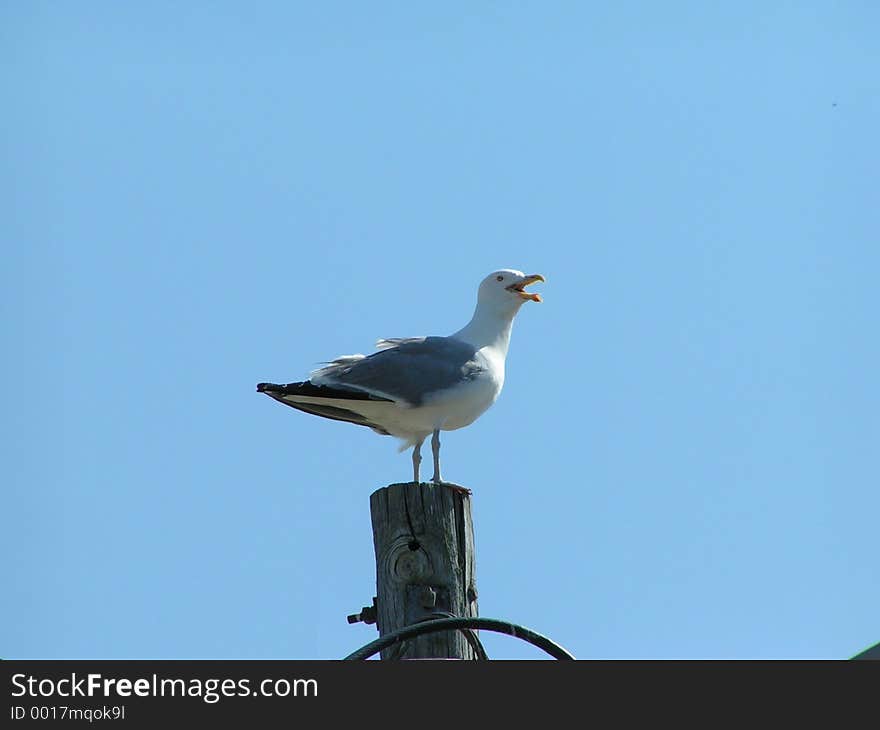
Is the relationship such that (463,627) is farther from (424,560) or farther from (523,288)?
(523,288)

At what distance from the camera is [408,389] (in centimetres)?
1212

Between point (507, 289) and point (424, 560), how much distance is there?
4.83 meters

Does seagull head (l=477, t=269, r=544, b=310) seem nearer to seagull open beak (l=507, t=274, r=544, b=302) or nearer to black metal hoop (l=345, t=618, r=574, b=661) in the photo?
seagull open beak (l=507, t=274, r=544, b=302)

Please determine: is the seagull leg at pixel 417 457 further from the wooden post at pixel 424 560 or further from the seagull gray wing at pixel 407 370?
the wooden post at pixel 424 560

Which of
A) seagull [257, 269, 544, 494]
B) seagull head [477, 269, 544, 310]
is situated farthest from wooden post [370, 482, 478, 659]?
seagull head [477, 269, 544, 310]

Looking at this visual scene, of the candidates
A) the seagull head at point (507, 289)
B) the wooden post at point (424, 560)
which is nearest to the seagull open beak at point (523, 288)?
the seagull head at point (507, 289)

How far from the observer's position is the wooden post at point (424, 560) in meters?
8.59

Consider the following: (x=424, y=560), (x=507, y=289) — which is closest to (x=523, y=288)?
(x=507, y=289)

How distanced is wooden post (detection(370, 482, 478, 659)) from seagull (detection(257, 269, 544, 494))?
3.08 meters

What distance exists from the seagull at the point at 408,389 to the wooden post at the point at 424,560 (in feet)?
10.1
